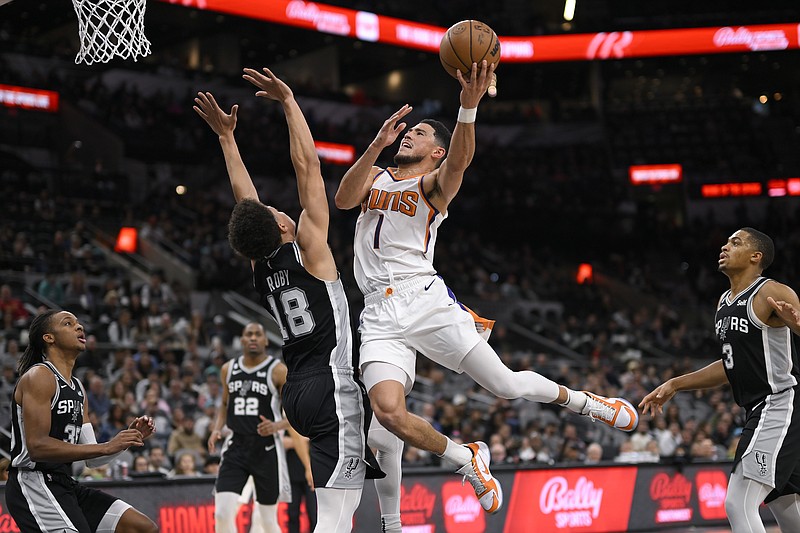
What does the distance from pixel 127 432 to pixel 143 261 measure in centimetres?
1517

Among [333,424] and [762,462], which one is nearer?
[333,424]

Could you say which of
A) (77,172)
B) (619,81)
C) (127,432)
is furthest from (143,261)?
(619,81)

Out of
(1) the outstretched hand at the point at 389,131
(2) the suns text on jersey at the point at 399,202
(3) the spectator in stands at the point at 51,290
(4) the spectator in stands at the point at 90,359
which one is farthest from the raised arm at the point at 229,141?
(3) the spectator in stands at the point at 51,290

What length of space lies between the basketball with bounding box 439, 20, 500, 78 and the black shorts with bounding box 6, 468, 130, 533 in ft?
10.9

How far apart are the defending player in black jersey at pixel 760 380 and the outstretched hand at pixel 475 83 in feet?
6.60

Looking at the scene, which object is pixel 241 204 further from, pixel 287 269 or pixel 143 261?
pixel 143 261

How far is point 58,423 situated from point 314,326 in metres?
1.58

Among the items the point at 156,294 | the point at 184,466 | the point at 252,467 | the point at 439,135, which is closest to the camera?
the point at 439,135

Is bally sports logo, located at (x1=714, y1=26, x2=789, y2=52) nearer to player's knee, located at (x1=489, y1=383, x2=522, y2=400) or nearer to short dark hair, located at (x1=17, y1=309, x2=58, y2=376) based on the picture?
player's knee, located at (x1=489, y1=383, x2=522, y2=400)

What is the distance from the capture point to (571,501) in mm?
11906

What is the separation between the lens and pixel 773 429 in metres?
5.84

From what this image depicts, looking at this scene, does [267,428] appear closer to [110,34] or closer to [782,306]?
[110,34]

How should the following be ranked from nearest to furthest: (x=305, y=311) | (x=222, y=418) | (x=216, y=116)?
(x=305, y=311), (x=216, y=116), (x=222, y=418)

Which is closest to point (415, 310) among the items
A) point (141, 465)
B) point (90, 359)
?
point (141, 465)
